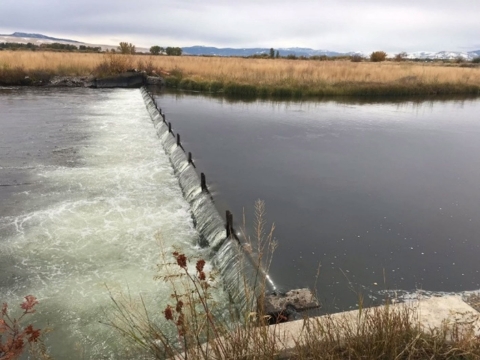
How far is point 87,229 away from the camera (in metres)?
6.46

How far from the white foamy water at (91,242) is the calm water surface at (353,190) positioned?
1.40 metres

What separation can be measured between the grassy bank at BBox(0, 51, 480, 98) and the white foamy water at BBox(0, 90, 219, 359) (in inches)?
529

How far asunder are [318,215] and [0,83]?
2572 centimetres

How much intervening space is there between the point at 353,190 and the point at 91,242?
5463mm

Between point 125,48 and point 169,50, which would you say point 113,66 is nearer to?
point 125,48

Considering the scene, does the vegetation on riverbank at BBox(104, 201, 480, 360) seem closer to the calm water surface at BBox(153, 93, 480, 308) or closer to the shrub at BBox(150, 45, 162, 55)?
the calm water surface at BBox(153, 93, 480, 308)

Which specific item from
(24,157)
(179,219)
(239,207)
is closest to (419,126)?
(239,207)

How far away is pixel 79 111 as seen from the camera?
663 inches

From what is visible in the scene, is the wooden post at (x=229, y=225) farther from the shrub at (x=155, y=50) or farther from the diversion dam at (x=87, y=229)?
the shrub at (x=155, y=50)

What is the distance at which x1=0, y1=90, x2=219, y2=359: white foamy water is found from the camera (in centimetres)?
439

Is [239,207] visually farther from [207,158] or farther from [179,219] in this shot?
[207,158]

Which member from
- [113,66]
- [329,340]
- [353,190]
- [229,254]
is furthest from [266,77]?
[329,340]

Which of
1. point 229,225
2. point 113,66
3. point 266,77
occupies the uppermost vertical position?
point 113,66

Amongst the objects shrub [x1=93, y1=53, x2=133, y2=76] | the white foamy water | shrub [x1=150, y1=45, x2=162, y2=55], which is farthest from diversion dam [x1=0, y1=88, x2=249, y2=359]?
shrub [x1=150, y1=45, x2=162, y2=55]
